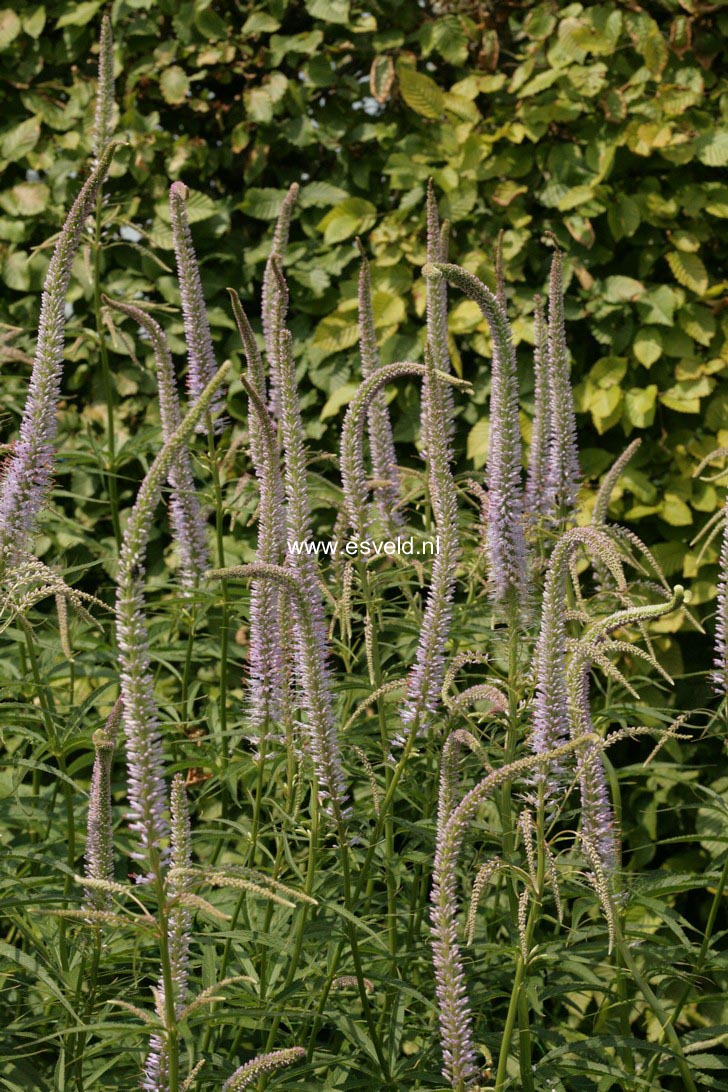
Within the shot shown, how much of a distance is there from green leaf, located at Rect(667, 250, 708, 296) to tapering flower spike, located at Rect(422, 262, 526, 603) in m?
3.14

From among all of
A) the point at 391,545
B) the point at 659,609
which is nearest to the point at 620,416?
the point at 391,545

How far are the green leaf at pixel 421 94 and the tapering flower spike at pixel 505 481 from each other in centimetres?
343

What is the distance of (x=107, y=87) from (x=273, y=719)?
2.99 m

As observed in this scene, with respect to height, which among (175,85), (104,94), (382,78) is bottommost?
(104,94)

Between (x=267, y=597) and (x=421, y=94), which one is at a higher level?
(x=421, y=94)

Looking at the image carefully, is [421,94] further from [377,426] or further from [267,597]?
[267,597]

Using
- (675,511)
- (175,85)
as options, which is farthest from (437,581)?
(175,85)

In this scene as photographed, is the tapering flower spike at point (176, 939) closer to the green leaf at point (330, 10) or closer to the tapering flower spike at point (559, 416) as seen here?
the tapering flower spike at point (559, 416)

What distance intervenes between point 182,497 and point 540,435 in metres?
1.30

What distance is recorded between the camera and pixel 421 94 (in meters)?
6.50

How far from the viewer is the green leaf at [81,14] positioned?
7.11 metres

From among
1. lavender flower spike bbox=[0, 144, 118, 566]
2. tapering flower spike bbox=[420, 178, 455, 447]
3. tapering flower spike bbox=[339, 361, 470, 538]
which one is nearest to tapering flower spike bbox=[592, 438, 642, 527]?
tapering flower spike bbox=[420, 178, 455, 447]

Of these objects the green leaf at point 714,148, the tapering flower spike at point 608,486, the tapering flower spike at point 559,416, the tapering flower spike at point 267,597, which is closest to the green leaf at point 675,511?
the green leaf at point 714,148

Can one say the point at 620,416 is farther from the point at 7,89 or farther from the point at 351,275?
the point at 7,89
